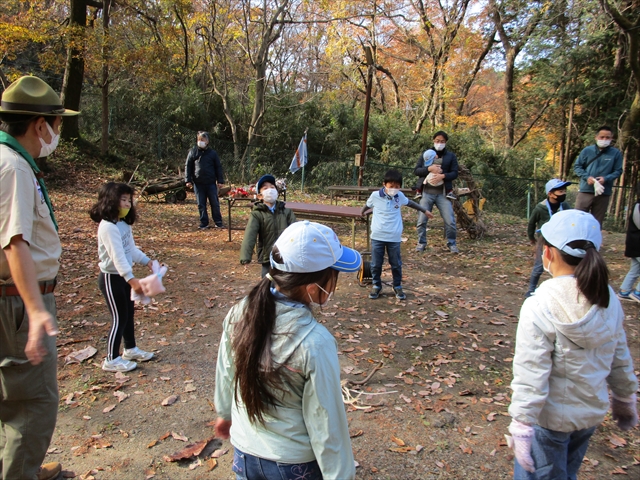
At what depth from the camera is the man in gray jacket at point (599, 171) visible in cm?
715

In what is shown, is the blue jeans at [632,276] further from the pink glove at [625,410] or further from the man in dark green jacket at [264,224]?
the man in dark green jacket at [264,224]

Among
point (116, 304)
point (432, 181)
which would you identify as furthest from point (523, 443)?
point (432, 181)

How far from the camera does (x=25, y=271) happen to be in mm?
1973

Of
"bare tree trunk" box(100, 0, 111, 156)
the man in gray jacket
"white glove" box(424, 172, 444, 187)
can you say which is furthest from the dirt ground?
"bare tree trunk" box(100, 0, 111, 156)

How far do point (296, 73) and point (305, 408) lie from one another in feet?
85.5

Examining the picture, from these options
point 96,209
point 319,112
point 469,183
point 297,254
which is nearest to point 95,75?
point 319,112

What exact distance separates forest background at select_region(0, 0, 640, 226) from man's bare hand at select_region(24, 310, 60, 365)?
11.5 metres

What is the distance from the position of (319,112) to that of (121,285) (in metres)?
17.6

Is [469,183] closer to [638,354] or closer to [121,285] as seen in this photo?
[638,354]

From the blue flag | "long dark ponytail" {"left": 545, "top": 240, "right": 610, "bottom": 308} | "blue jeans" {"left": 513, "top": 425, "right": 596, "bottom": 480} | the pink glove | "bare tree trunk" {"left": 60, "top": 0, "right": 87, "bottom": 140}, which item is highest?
"bare tree trunk" {"left": 60, "top": 0, "right": 87, "bottom": 140}

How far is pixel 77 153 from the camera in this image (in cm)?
1543

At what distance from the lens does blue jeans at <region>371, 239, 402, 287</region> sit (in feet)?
19.6

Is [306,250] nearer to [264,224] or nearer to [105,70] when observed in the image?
[264,224]

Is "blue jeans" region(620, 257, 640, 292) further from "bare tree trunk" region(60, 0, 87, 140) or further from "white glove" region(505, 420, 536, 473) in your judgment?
"bare tree trunk" region(60, 0, 87, 140)
